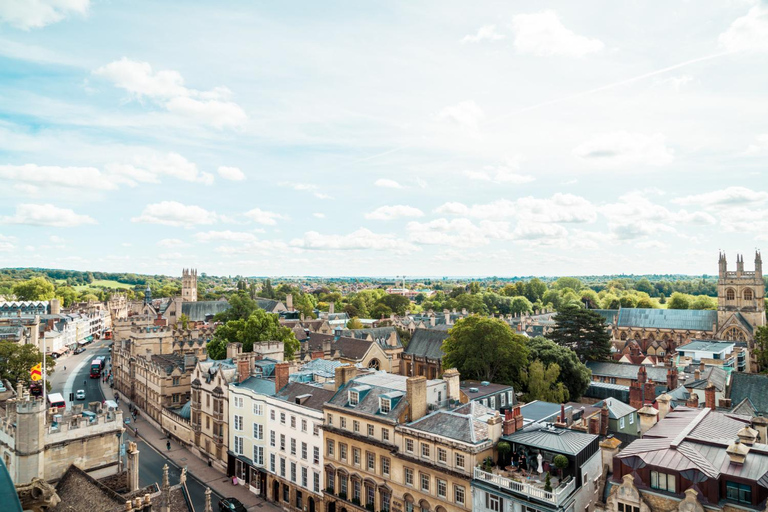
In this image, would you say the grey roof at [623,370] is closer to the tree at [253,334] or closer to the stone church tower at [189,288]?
the tree at [253,334]

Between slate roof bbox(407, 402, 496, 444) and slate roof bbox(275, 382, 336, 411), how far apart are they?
9.71 m

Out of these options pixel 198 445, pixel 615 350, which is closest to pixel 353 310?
pixel 615 350

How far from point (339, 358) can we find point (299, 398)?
30622mm

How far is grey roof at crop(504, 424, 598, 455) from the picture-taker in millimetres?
27672

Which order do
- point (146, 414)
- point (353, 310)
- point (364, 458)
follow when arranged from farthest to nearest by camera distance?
point (353, 310), point (146, 414), point (364, 458)

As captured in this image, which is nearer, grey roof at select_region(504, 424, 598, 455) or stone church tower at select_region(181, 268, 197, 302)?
grey roof at select_region(504, 424, 598, 455)

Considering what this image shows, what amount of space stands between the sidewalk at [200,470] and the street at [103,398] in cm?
53

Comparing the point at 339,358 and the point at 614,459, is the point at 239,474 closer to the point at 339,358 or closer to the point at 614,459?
the point at 339,358

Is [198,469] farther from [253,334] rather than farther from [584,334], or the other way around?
[584,334]

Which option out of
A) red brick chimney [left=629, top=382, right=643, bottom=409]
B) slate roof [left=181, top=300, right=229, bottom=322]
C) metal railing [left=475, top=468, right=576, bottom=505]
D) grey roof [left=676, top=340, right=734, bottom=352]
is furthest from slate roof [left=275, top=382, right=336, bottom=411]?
slate roof [left=181, top=300, right=229, bottom=322]

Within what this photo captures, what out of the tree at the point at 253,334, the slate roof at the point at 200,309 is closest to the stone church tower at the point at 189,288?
the slate roof at the point at 200,309

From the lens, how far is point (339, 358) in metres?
71.2

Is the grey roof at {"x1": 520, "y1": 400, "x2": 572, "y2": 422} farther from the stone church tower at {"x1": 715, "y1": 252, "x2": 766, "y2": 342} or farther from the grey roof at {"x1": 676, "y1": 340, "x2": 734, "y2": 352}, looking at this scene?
the stone church tower at {"x1": 715, "y1": 252, "x2": 766, "y2": 342}

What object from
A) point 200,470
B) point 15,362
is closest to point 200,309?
point 15,362
